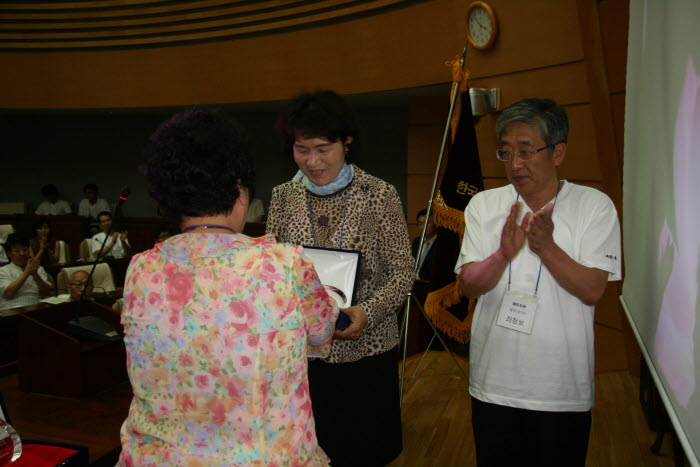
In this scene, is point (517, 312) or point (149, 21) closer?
point (517, 312)

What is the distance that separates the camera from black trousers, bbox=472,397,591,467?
1.53 meters

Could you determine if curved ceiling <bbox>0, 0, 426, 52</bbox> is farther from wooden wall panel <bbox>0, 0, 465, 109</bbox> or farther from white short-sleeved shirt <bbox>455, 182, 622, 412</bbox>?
white short-sleeved shirt <bbox>455, 182, 622, 412</bbox>

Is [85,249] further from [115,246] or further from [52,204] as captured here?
[52,204]

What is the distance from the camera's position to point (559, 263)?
1439 mm

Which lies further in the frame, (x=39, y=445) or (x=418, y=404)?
(x=418, y=404)

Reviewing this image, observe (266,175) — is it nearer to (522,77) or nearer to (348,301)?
(522,77)

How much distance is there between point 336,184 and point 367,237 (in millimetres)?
201

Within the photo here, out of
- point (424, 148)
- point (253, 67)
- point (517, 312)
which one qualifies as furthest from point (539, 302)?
point (424, 148)

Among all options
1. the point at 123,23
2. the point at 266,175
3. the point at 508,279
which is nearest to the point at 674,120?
the point at 508,279

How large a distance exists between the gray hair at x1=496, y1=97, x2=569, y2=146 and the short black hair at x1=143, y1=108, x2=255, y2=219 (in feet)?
2.76

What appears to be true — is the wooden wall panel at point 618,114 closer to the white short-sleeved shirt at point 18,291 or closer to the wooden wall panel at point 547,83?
the wooden wall panel at point 547,83

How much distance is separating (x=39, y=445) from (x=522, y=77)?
13.3ft

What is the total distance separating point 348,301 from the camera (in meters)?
1.73

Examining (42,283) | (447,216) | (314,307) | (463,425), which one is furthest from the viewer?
(42,283)
